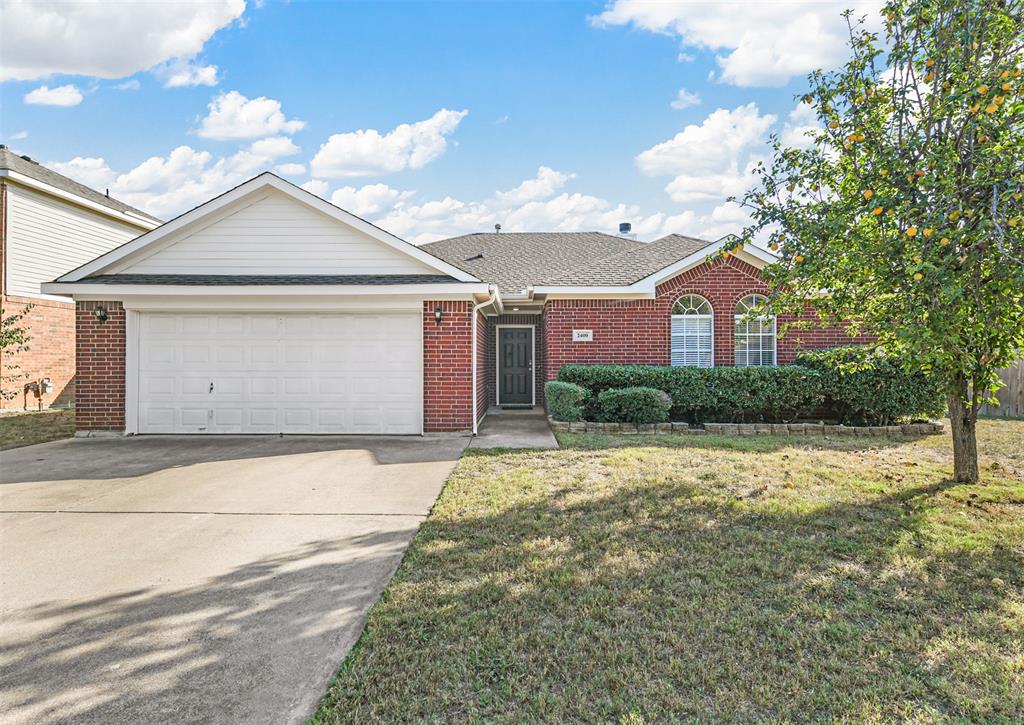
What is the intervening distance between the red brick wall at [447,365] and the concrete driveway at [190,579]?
2.55 meters

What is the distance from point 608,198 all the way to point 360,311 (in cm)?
1255

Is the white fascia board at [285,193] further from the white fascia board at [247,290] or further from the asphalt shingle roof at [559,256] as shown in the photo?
the asphalt shingle roof at [559,256]

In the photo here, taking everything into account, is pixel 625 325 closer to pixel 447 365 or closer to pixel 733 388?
pixel 733 388

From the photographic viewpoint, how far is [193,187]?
18141 mm

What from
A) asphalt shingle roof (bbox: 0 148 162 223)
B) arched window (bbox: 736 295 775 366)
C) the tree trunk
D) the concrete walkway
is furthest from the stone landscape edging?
asphalt shingle roof (bbox: 0 148 162 223)

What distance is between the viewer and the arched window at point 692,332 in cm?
1259

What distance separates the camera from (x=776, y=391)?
11047 mm

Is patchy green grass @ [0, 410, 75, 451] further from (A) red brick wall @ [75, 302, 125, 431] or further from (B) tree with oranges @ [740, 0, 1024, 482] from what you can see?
(B) tree with oranges @ [740, 0, 1024, 482]

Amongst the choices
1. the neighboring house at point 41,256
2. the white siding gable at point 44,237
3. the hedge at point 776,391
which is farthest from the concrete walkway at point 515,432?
the white siding gable at point 44,237

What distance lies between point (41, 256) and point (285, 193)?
11076 mm

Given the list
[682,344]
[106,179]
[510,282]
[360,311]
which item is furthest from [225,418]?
[106,179]

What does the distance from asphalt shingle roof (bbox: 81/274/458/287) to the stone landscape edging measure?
152 inches

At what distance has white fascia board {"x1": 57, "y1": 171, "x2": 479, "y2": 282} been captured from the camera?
33.0 ft

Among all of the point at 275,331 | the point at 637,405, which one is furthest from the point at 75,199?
the point at 637,405
